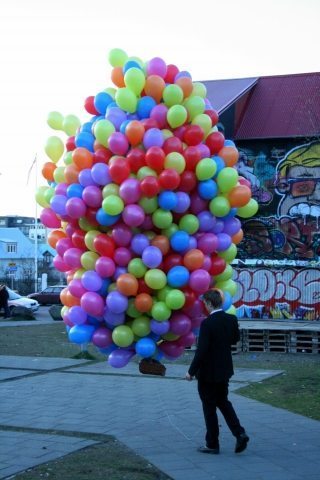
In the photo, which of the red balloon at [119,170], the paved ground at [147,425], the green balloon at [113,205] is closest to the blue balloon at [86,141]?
the red balloon at [119,170]

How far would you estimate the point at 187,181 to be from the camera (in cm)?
614

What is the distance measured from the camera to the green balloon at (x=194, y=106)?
248 inches

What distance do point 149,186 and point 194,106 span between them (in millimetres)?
966

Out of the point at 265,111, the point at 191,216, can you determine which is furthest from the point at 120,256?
the point at 265,111

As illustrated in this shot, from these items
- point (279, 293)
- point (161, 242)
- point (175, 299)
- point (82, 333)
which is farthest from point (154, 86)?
point (279, 293)

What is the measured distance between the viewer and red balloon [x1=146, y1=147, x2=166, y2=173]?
592 cm

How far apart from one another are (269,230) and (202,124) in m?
21.7

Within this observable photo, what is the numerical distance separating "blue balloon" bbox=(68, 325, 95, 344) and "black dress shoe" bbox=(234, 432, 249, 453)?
2.33m

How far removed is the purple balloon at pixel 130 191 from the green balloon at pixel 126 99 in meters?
0.71

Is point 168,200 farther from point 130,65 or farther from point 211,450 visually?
point 211,450

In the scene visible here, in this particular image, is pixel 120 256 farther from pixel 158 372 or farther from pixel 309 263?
pixel 309 263

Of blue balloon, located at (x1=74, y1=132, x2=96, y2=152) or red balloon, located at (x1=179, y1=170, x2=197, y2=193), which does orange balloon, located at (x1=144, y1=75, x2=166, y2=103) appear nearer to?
blue balloon, located at (x1=74, y1=132, x2=96, y2=152)

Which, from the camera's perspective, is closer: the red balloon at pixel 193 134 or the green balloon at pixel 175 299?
the green balloon at pixel 175 299

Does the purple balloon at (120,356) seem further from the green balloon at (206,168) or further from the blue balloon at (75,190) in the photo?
the green balloon at (206,168)
